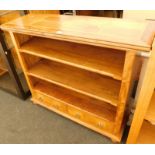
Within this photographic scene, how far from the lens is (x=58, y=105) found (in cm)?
151

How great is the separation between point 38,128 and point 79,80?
666mm

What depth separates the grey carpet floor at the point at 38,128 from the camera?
→ 1.41 meters

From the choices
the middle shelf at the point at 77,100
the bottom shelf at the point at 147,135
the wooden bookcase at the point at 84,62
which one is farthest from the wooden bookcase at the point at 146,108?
the middle shelf at the point at 77,100

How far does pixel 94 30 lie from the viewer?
0.93 m

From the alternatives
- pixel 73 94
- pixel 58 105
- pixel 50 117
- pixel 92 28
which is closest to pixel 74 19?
pixel 92 28

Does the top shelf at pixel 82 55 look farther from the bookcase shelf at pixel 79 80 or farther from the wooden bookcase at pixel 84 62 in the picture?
the bookcase shelf at pixel 79 80

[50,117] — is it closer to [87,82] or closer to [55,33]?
[87,82]

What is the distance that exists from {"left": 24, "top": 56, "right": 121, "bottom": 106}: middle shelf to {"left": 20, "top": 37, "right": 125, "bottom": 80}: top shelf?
0.23 m

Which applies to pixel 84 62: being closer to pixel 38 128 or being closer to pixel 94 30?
pixel 94 30

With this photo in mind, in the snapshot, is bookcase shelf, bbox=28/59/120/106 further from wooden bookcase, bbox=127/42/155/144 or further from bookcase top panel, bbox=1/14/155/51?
bookcase top panel, bbox=1/14/155/51

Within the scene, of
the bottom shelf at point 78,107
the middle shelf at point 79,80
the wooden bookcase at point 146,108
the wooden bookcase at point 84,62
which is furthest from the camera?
the bottom shelf at point 78,107

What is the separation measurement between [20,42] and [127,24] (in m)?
0.91
